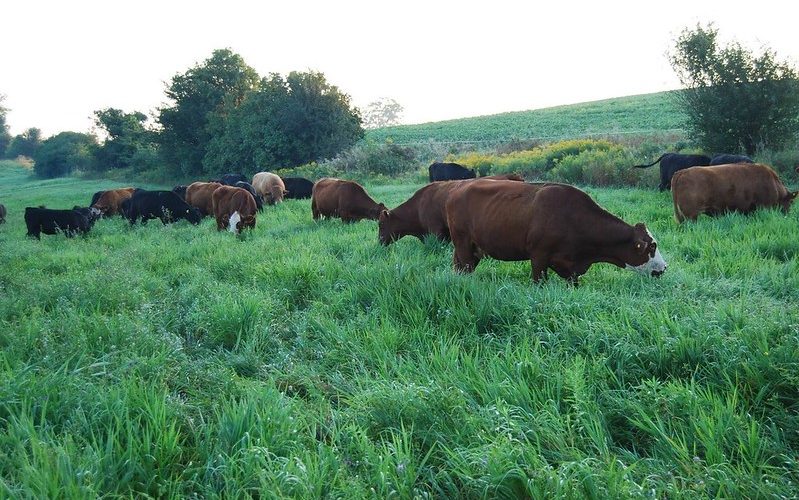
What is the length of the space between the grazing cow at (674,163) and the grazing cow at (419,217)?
787cm

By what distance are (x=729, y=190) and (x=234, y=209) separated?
432 inches

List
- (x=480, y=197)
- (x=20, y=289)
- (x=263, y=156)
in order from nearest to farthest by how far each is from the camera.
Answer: (x=20, y=289)
(x=480, y=197)
(x=263, y=156)

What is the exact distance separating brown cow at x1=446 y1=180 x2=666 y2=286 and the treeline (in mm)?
34088

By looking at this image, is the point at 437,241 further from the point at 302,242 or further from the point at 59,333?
the point at 59,333

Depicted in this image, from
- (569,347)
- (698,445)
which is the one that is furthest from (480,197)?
(698,445)

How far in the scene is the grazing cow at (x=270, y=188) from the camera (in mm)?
21812

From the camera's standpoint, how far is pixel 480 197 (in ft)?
23.2

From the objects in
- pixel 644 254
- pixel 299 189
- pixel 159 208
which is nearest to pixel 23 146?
pixel 299 189

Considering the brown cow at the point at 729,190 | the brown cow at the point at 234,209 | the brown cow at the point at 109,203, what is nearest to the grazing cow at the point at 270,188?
the brown cow at the point at 109,203

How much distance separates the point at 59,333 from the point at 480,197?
15.7 feet

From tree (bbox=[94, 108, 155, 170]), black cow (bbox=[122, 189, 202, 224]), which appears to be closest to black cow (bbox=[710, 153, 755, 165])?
black cow (bbox=[122, 189, 202, 224])

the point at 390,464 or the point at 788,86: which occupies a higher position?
the point at 788,86

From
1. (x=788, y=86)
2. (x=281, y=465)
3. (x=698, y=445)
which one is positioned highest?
(x=788, y=86)

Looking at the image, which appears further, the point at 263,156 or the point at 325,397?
the point at 263,156
